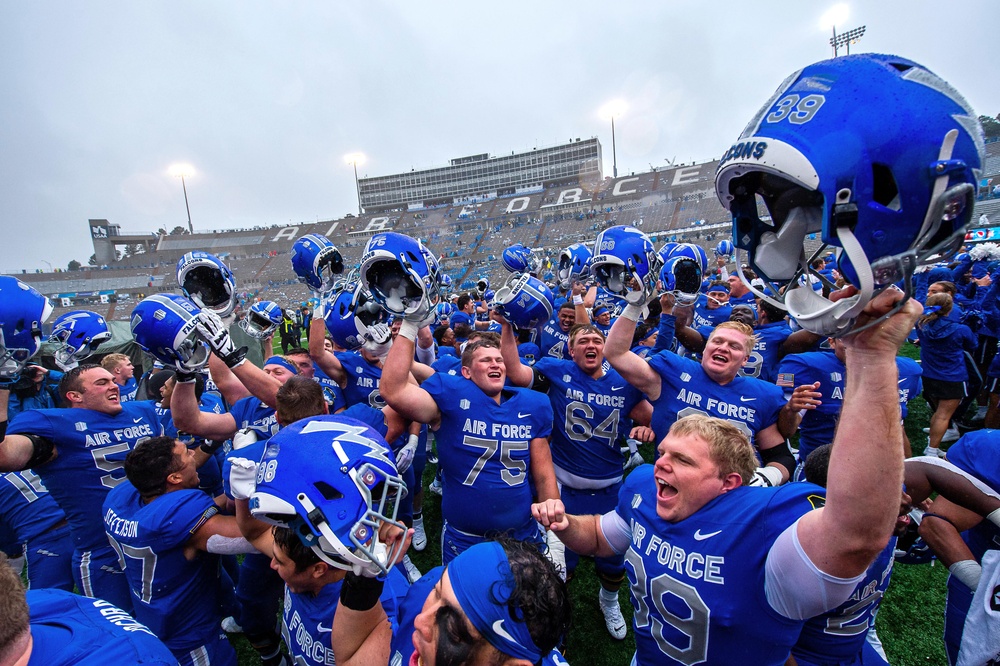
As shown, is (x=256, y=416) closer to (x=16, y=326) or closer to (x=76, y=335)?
(x=16, y=326)

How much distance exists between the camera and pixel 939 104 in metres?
1.03

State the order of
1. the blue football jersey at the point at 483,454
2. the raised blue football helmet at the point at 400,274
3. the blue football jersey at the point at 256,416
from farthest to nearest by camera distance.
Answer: the blue football jersey at the point at 256,416 < the blue football jersey at the point at 483,454 < the raised blue football helmet at the point at 400,274

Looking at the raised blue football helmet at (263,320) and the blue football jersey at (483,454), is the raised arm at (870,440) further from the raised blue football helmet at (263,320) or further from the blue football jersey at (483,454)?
the raised blue football helmet at (263,320)

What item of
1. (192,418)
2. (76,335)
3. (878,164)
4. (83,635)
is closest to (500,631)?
(83,635)

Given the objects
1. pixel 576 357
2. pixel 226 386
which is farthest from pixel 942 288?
pixel 226 386

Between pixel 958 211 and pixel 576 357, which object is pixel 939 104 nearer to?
pixel 958 211

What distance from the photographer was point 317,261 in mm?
4645

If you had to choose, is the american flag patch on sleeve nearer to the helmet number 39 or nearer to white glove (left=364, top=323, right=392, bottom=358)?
the helmet number 39

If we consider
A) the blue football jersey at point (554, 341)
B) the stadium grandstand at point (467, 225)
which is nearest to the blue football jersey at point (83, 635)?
the blue football jersey at point (554, 341)

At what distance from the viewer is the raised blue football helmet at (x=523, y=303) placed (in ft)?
13.1

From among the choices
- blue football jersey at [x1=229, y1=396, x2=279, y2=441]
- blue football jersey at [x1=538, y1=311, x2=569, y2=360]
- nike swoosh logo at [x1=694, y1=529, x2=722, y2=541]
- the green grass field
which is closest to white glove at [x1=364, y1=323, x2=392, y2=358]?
blue football jersey at [x1=229, y1=396, x2=279, y2=441]

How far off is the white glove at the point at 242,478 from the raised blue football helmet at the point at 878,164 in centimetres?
210

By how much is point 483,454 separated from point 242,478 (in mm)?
1739

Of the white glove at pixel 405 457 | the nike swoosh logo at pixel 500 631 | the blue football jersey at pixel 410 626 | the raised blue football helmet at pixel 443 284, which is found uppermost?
the raised blue football helmet at pixel 443 284
